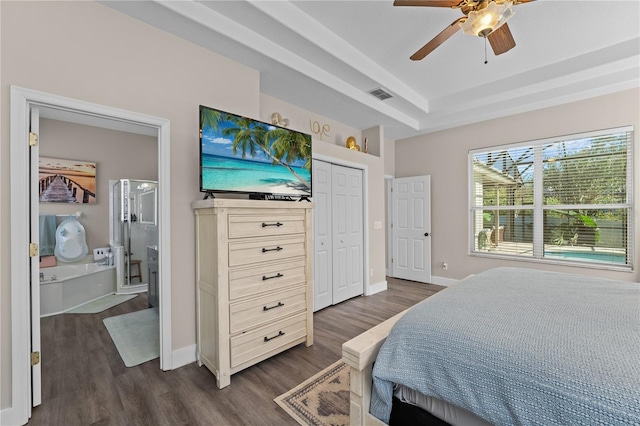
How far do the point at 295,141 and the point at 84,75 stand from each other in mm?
1640

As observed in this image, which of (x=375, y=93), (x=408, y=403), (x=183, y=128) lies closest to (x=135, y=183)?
(x=183, y=128)

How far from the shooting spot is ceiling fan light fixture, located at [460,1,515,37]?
1.71 m

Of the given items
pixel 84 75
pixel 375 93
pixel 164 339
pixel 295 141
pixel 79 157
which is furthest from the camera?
pixel 79 157

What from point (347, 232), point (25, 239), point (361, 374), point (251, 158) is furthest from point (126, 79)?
point (347, 232)

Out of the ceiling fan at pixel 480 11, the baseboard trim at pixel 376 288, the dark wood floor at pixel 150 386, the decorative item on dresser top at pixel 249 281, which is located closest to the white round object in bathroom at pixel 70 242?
the dark wood floor at pixel 150 386

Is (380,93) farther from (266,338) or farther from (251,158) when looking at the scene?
(266,338)

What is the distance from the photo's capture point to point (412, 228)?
511 centimetres

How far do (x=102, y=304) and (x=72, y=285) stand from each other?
1.47 ft

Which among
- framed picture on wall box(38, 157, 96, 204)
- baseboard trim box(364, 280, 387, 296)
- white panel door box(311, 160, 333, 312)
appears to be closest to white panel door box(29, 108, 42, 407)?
white panel door box(311, 160, 333, 312)

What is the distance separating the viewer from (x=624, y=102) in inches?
129

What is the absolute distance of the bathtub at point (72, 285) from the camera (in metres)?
3.37

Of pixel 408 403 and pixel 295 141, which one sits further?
pixel 295 141

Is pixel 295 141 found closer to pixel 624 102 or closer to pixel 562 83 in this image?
pixel 562 83

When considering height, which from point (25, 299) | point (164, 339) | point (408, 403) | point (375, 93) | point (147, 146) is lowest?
point (164, 339)
